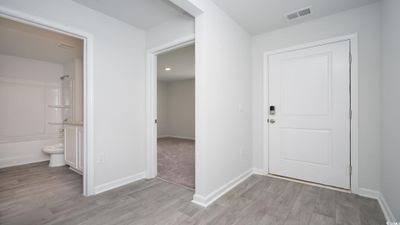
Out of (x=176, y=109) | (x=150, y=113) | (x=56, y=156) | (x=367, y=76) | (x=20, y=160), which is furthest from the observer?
(x=176, y=109)

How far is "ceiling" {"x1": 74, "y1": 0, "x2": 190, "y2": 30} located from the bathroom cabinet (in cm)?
187

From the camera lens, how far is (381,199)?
192 cm

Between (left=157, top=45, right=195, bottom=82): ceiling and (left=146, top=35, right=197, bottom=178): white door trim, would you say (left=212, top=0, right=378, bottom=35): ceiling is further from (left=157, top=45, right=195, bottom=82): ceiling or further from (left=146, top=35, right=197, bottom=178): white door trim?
(left=157, top=45, right=195, bottom=82): ceiling

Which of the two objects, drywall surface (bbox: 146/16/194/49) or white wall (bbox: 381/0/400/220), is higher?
drywall surface (bbox: 146/16/194/49)

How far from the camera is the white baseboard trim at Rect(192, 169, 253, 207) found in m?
1.96

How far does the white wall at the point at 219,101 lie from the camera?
1981 mm

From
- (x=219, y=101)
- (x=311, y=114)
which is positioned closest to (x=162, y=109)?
(x=219, y=101)

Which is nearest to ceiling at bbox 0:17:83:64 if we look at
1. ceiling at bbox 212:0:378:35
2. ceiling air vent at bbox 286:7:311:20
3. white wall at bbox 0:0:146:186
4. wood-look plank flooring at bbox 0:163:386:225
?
white wall at bbox 0:0:146:186

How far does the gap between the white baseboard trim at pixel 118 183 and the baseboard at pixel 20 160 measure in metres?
2.69

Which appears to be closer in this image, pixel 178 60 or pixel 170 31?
pixel 170 31

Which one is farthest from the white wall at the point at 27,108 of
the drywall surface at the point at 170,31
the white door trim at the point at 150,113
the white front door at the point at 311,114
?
the white front door at the point at 311,114

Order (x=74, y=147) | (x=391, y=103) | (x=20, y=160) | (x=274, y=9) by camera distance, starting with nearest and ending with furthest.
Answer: (x=391, y=103) < (x=274, y=9) < (x=74, y=147) < (x=20, y=160)

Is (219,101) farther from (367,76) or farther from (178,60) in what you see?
(178,60)

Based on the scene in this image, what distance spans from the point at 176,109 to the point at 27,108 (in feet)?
15.5
